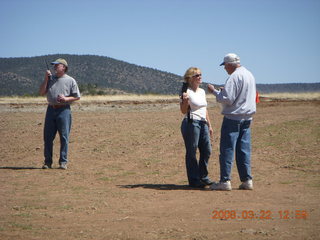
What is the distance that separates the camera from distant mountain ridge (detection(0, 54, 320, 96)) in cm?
9369

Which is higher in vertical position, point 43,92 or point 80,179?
point 43,92

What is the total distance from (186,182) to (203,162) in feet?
2.69

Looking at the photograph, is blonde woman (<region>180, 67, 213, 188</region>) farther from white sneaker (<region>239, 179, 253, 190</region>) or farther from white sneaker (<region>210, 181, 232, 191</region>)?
white sneaker (<region>239, 179, 253, 190</region>)

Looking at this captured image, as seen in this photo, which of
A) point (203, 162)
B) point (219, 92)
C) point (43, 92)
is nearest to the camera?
point (219, 92)

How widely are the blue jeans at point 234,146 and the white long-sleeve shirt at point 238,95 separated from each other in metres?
0.13

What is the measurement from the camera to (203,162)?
9.12 metres

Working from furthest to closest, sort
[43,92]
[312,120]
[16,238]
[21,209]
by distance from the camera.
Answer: [312,120] → [43,92] → [21,209] → [16,238]

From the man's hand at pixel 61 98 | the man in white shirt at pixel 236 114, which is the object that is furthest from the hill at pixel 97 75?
the man in white shirt at pixel 236 114

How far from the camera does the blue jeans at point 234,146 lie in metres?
8.52

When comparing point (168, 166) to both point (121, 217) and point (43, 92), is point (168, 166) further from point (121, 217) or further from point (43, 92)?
point (121, 217)

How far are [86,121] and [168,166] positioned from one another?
1167 centimetres

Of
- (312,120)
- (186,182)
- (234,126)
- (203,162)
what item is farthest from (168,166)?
(312,120)

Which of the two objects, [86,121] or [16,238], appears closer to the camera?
[16,238]

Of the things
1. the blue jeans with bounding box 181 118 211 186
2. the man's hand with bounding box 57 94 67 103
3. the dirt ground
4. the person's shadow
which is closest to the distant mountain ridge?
the dirt ground
